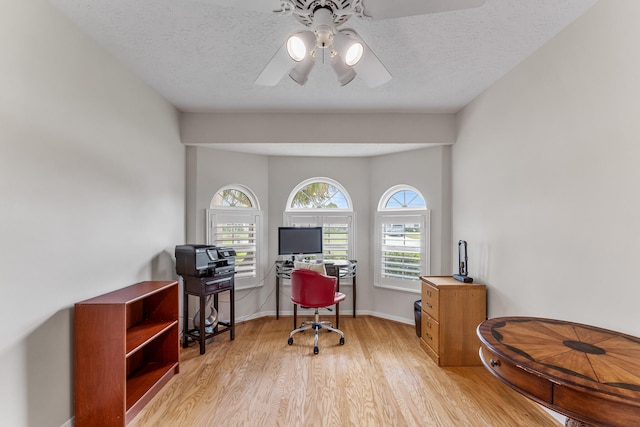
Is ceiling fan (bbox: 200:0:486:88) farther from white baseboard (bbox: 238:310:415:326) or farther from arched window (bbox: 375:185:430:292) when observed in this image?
white baseboard (bbox: 238:310:415:326)

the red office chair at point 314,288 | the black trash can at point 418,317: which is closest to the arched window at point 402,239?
the black trash can at point 418,317

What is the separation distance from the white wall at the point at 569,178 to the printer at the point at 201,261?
9.13 feet

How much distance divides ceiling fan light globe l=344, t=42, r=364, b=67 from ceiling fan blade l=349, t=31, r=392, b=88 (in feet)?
0.10

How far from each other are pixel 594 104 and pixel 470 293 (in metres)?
1.82

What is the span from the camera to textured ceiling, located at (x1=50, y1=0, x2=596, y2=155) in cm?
183

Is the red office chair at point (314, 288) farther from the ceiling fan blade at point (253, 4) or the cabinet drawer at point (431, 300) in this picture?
the ceiling fan blade at point (253, 4)

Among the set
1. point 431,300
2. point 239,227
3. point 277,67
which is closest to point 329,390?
point 431,300

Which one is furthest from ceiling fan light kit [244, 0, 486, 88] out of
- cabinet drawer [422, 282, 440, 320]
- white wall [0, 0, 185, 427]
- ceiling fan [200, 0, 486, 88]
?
cabinet drawer [422, 282, 440, 320]

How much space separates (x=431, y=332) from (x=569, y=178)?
189 cm

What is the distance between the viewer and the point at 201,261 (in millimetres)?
2984

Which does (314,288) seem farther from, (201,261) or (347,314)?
(347,314)

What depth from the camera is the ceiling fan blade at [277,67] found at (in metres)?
1.69

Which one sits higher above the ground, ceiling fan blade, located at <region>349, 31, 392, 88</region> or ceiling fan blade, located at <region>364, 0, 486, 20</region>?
ceiling fan blade, located at <region>364, 0, 486, 20</region>

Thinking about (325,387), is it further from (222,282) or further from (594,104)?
(594,104)
